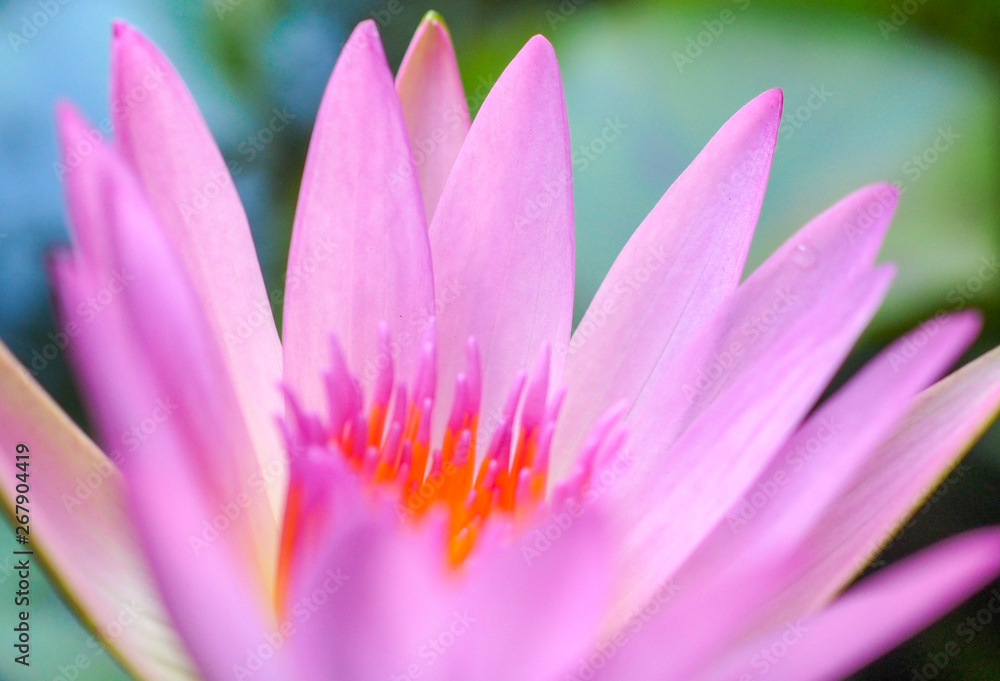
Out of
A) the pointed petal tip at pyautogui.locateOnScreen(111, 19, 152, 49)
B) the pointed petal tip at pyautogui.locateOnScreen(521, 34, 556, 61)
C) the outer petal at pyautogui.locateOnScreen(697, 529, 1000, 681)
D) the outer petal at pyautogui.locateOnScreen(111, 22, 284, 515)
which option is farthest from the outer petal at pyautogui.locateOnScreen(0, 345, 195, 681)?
the pointed petal tip at pyautogui.locateOnScreen(521, 34, 556, 61)

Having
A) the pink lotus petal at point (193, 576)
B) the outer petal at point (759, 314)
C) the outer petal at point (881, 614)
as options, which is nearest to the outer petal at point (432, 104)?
the outer petal at point (759, 314)

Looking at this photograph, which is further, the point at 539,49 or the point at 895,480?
the point at 539,49

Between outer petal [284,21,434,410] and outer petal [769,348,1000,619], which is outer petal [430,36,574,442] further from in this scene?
outer petal [769,348,1000,619]

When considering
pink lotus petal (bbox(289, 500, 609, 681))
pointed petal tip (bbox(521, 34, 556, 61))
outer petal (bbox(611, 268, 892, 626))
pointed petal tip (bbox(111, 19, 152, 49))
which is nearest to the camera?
pink lotus petal (bbox(289, 500, 609, 681))

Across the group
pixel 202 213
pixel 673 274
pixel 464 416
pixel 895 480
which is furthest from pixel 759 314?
pixel 202 213

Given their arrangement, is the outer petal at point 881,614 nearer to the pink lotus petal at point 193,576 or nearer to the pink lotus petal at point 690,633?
the pink lotus petal at point 690,633

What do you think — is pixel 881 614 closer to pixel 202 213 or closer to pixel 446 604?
pixel 446 604
